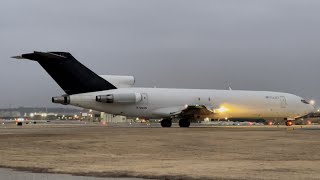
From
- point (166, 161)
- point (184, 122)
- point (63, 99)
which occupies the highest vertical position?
point (63, 99)

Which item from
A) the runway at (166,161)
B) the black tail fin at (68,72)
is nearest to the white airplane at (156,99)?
the black tail fin at (68,72)

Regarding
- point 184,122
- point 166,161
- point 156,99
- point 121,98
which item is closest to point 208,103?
point 184,122

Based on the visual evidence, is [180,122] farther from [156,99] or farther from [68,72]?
[68,72]

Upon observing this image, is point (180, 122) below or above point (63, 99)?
below

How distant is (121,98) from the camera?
145ft

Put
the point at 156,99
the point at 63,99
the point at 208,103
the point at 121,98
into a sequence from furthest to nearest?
1. the point at 208,103
2. the point at 156,99
3. the point at 121,98
4. the point at 63,99

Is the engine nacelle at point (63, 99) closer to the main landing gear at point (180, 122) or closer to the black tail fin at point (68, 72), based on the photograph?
the black tail fin at point (68, 72)

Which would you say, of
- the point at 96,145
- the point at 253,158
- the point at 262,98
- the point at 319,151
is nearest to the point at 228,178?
the point at 253,158

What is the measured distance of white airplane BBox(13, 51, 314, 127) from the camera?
139ft

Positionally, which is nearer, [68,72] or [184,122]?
[68,72]

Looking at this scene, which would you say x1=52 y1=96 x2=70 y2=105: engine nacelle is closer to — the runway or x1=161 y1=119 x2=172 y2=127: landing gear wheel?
x1=161 y1=119 x2=172 y2=127: landing gear wheel

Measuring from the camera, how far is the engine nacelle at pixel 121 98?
43.4 m

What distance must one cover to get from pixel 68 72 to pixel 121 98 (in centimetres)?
547

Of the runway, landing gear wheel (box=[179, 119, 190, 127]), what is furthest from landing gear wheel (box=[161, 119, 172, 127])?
the runway
